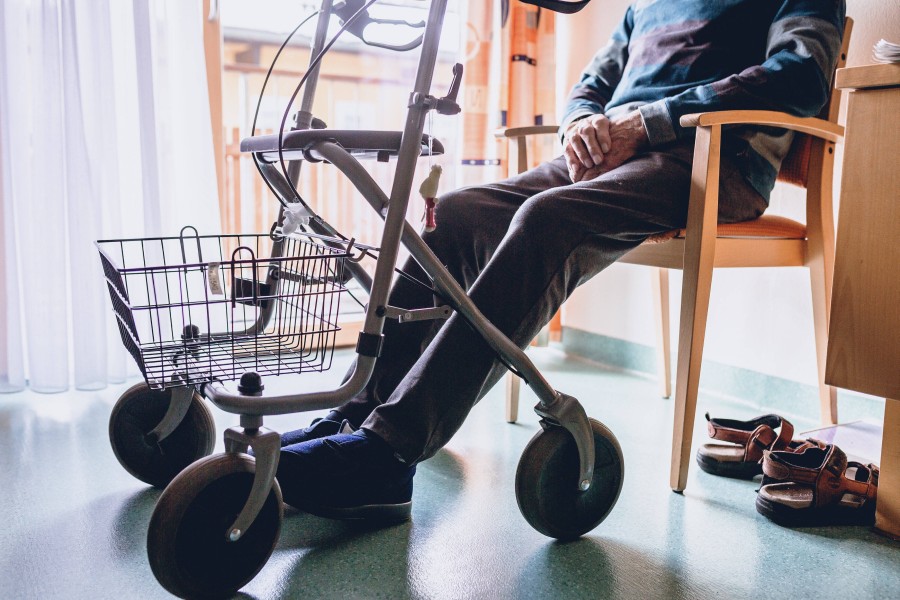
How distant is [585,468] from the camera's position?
1.07 metres

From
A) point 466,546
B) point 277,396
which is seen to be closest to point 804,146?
point 466,546

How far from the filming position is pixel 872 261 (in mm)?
1113

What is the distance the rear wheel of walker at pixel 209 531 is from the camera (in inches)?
33.9

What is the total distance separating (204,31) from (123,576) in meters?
1.53

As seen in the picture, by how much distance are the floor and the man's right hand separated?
1.87ft

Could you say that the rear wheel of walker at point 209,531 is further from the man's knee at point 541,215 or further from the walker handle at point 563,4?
the walker handle at point 563,4

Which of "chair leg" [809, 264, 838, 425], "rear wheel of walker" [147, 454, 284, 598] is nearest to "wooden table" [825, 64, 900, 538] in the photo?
"chair leg" [809, 264, 838, 425]

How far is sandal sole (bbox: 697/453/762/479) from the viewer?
55.8 inches

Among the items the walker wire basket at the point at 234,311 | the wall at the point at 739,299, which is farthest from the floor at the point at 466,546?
the wall at the point at 739,299

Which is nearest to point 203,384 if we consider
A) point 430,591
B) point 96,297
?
point 430,591

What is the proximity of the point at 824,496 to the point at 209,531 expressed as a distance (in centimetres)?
91

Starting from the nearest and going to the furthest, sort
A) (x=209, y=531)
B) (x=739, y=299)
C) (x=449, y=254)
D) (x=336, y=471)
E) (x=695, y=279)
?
(x=209, y=531) → (x=336, y=471) → (x=695, y=279) → (x=449, y=254) → (x=739, y=299)

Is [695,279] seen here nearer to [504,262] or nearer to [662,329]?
[504,262]

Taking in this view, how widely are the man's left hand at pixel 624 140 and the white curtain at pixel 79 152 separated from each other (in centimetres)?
106
